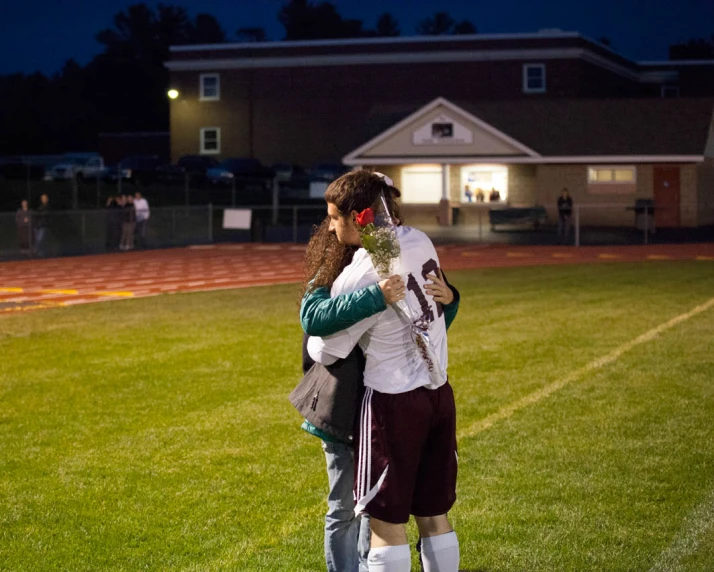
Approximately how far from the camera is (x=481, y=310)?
1588cm

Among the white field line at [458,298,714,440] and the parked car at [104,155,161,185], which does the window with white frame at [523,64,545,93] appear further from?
the white field line at [458,298,714,440]

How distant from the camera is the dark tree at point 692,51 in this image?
7606 cm

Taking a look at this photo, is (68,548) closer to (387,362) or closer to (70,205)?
(387,362)

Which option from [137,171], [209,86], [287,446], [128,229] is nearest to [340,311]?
[287,446]

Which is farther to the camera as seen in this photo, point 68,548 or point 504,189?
point 504,189

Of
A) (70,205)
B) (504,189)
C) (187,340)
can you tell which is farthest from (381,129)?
(187,340)

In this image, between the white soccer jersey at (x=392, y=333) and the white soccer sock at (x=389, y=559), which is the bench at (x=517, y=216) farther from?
the white soccer sock at (x=389, y=559)

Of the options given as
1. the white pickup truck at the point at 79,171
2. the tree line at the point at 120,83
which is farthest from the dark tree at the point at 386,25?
the white pickup truck at the point at 79,171

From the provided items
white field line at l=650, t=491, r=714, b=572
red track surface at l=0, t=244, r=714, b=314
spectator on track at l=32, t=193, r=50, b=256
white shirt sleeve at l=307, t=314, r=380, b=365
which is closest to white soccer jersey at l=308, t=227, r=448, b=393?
white shirt sleeve at l=307, t=314, r=380, b=365

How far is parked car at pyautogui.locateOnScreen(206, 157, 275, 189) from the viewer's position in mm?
52250

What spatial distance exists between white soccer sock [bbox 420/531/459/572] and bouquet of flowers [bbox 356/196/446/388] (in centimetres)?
60

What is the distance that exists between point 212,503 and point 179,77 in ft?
183

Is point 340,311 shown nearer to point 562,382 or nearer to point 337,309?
point 337,309

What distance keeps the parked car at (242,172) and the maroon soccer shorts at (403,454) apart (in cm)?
4830
